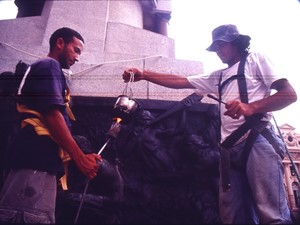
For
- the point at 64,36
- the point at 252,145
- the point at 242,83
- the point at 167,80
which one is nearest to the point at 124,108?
the point at 167,80

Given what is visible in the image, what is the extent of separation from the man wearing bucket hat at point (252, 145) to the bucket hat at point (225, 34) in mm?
40

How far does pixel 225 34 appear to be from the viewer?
3.59 meters

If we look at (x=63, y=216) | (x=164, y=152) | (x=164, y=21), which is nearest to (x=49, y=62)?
(x=63, y=216)

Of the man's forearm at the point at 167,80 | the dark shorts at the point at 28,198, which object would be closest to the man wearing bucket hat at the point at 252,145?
the man's forearm at the point at 167,80

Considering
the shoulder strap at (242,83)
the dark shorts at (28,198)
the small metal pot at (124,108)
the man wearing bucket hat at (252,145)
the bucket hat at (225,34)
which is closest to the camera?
the dark shorts at (28,198)

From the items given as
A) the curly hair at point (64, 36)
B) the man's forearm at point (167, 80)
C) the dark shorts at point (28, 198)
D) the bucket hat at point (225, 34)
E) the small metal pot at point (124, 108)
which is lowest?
the dark shorts at point (28, 198)

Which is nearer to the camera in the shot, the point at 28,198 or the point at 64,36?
the point at 28,198

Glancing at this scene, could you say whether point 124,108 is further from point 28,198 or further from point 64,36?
point 28,198

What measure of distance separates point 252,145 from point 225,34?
150 centimetres

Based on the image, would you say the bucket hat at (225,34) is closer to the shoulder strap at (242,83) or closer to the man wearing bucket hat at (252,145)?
the man wearing bucket hat at (252,145)

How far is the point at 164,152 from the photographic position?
14.7 feet

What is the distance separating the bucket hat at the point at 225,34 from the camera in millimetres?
3531

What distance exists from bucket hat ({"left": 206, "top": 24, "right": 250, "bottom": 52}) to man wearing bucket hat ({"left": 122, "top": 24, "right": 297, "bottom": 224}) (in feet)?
0.13

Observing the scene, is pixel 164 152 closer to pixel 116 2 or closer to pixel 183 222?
pixel 183 222
